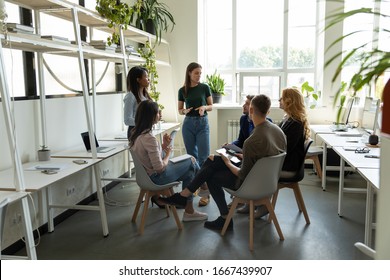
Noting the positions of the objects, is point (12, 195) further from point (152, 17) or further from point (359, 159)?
point (152, 17)

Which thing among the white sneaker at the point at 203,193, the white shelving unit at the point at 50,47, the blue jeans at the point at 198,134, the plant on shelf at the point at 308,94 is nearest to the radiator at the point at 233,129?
the plant on shelf at the point at 308,94

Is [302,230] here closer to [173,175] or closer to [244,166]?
[244,166]

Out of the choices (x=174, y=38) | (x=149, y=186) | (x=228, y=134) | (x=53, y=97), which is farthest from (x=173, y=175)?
(x=174, y=38)

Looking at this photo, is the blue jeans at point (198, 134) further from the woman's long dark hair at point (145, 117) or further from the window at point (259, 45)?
the window at point (259, 45)

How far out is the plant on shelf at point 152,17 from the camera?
515cm

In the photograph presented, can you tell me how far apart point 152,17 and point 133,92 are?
199cm

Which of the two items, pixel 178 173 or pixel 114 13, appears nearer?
pixel 178 173

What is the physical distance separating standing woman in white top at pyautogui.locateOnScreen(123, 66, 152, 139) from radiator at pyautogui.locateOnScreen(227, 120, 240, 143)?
A: 8.31 feet

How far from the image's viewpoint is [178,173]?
332 centimetres

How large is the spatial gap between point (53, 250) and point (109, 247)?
0.41 metres

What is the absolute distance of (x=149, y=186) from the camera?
314 centimetres

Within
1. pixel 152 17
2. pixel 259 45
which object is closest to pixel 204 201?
pixel 152 17

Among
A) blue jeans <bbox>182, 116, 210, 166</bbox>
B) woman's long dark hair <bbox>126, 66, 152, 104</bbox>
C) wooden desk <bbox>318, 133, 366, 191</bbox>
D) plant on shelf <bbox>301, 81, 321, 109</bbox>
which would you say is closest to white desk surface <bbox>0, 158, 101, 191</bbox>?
woman's long dark hair <bbox>126, 66, 152, 104</bbox>

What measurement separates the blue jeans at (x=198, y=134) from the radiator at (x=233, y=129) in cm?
179
